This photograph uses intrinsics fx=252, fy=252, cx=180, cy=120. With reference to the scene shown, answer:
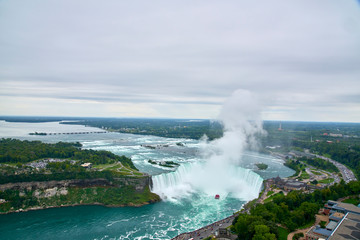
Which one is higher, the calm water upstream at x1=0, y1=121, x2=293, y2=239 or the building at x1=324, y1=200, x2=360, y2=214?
the building at x1=324, y1=200, x2=360, y2=214

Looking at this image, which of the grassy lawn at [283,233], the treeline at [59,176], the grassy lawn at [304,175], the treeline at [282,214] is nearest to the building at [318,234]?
the grassy lawn at [283,233]

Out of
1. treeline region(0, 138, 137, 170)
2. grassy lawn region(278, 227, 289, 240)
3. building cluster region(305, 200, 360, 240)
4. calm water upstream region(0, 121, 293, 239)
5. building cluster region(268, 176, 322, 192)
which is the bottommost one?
calm water upstream region(0, 121, 293, 239)

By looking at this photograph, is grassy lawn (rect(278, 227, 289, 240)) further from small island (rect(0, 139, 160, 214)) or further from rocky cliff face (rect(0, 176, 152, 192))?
rocky cliff face (rect(0, 176, 152, 192))

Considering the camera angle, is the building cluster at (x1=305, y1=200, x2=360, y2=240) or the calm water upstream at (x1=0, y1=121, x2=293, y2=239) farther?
the calm water upstream at (x1=0, y1=121, x2=293, y2=239)

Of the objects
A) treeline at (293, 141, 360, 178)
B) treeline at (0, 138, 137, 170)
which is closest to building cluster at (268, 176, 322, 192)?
treeline at (293, 141, 360, 178)

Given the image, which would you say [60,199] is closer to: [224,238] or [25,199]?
[25,199]

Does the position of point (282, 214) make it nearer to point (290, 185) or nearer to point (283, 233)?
point (283, 233)

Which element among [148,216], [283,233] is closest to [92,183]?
[148,216]
